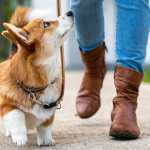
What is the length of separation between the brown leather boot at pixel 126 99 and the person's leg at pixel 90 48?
1.61ft

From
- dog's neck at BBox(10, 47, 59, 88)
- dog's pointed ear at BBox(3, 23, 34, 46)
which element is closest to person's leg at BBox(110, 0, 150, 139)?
dog's neck at BBox(10, 47, 59, 88)

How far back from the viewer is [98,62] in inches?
111

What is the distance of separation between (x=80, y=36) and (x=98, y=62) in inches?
11.7

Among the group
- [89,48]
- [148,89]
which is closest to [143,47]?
[89,48]

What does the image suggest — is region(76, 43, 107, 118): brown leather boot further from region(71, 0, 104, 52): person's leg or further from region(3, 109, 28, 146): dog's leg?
region(3, 109, 28, 146): dog's leg

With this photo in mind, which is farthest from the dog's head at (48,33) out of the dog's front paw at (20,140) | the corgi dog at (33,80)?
the dog's front paw at (20,140)

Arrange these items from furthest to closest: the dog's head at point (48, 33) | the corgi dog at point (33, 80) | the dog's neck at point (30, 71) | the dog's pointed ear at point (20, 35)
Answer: the dog's head at point (48, 33) < the dog's neck at point (30, 71) < the corgi dog at point (33, 80) < the dog's pointed ear at point (20, 35)

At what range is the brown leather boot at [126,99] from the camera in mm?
2088

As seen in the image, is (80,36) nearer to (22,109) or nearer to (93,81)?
(93,81)

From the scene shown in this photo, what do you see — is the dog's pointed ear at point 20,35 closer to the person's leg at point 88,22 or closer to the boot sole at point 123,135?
the person's leg at point 88,22

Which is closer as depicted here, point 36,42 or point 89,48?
point 36,42

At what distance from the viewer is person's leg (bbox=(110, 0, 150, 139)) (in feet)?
7.01

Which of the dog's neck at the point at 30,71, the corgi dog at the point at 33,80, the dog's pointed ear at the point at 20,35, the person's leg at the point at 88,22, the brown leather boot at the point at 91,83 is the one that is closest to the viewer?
the dog's pointed ear at the point at 20,35

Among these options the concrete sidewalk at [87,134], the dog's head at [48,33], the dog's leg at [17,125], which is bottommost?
the concrete sidewalk at [87,134]
